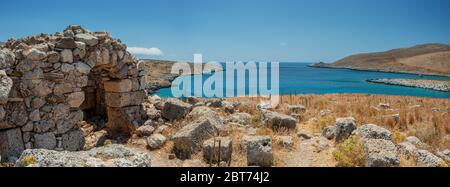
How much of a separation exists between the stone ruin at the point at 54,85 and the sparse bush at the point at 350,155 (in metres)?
5.81

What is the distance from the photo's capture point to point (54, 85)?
768 centimetres

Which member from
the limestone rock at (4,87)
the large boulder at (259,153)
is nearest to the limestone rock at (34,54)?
the limestone rock at (4,87)

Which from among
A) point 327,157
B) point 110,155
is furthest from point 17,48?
point 327,157

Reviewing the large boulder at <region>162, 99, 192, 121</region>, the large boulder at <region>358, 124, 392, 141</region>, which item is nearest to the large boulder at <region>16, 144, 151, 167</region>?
the large boulder at <region>162, 99, 192, 121</region>

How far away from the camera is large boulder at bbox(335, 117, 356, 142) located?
8016 mm

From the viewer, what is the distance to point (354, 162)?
6516 mm

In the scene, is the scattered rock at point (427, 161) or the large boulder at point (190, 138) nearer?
the scattered rock at point (427, 161)

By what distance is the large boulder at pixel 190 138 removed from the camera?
7.51m

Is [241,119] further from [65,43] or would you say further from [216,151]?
[65,43]

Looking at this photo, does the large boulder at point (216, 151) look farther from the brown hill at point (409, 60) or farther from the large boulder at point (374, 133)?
the brown hill at point (409, 60)

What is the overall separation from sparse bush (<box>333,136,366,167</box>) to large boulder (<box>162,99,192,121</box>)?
469 centimetres

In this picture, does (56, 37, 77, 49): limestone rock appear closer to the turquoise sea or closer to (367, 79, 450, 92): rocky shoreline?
the turquoise sea
